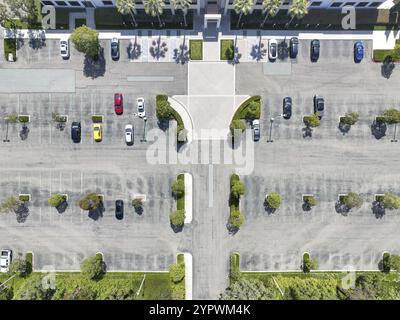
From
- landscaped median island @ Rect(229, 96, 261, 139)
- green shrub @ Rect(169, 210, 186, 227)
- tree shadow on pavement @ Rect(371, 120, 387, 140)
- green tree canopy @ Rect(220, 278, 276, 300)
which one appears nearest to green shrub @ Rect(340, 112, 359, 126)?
tree shadow on pavement @ Rect(371, 120, 387, 140)

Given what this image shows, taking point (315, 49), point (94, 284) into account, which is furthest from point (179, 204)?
point (315, 49)

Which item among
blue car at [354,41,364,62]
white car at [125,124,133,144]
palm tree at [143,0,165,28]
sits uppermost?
palm tree at [143,0,165,28]

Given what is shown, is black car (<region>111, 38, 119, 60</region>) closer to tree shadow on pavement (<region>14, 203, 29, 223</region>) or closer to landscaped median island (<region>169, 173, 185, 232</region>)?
landscaped median island (<region>169, 173, 185, 232</region>)

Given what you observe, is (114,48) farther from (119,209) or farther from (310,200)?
(310,200)

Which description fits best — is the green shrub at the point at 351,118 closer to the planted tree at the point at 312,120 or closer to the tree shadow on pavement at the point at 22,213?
the planted tree at the point at 312,120

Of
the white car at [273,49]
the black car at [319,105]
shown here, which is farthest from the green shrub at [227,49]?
the black car at [319,105]

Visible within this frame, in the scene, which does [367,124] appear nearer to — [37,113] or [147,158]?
[147,158]
